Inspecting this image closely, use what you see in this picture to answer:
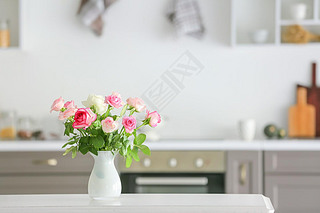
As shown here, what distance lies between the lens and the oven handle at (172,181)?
150 inches

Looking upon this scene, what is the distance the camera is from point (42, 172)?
12.6 ft

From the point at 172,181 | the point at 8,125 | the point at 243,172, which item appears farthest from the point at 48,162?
the point at 243,172

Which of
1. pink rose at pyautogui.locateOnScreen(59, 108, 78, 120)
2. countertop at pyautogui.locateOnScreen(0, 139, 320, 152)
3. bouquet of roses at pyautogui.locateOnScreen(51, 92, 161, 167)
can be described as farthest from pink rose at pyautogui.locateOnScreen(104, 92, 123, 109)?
countertop at pyautogui.locateOnScreen(0, 139, 320, 152)

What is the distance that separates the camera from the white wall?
434 centimetres

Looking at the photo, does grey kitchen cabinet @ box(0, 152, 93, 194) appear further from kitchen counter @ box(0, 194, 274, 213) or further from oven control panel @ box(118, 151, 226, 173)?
kitchen counter @ box(0, 194, 274, 213)

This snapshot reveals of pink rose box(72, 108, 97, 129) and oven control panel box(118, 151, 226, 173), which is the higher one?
pink rose box(72, 108, 97, 129)

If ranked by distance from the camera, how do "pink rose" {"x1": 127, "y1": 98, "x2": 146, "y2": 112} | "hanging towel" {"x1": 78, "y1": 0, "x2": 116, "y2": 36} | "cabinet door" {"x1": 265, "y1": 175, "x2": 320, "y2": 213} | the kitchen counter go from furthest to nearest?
1. "hanging towel" {"x1": 78, "y1": 0, "x2": 116, "y2": 36}
2. "cabinet door" {"x1": 265, "y1": 175, "x2": 320, "y2": 213}
3. "pink rose" {"x1": 127, "y1": 98, "x2": 146, "y2": 112}
4. the kitchen counter

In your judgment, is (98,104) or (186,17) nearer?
(98,104)

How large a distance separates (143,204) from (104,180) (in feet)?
0.59

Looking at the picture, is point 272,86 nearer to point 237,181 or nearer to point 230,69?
point 230,69

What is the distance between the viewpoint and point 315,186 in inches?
150

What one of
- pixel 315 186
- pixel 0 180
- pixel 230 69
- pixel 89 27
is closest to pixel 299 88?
pixel 230 69

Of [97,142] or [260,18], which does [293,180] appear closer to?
[260,18]

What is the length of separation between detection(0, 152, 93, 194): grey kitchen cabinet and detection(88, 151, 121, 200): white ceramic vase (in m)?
1.79
